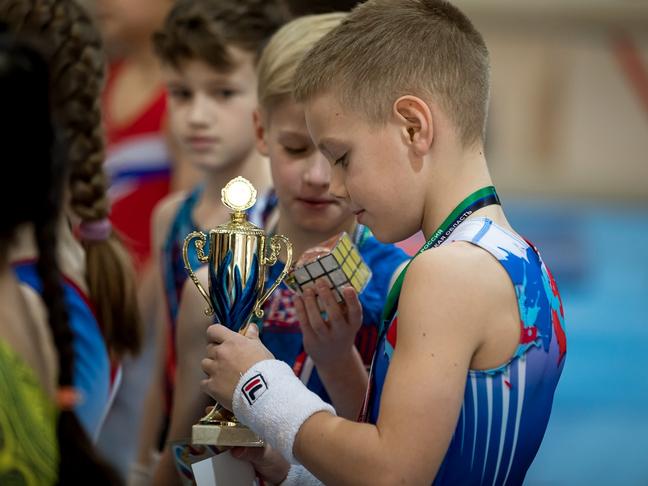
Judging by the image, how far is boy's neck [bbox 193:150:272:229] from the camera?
3.46 meters

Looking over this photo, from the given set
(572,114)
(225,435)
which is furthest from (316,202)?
(572,114)

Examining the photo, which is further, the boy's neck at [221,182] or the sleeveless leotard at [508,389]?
the boy's neck at [221,182]

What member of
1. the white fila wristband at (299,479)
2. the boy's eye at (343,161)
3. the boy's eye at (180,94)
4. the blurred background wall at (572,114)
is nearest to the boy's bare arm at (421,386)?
the boy's eye at (343,161)

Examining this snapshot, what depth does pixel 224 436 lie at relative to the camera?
2016 millimetres

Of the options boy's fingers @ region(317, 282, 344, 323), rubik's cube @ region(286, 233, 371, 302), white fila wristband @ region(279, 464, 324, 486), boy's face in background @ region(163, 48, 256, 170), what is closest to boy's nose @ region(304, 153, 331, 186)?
rubik's cube @ region(286, 233, 371, 302)

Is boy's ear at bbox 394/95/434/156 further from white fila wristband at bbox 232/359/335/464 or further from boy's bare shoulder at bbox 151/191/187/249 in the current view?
boy's bare shoulder at bbox 151/191/187/249

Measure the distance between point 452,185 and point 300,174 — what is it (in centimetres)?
63

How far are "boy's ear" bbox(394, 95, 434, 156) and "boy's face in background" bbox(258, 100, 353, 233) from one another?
22.8 inches

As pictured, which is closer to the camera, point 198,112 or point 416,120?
point 416,120

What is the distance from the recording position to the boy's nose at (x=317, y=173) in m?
2.52

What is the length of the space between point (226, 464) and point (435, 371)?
0.52 meters

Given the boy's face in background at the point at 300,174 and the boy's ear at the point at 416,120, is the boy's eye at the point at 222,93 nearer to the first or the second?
the boy's face in background at the point at 300,174

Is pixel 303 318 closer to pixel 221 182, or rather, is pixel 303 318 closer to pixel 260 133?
pixel 260 133

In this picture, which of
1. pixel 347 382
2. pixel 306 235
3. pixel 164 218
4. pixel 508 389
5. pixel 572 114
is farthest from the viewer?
pixel 572 114
